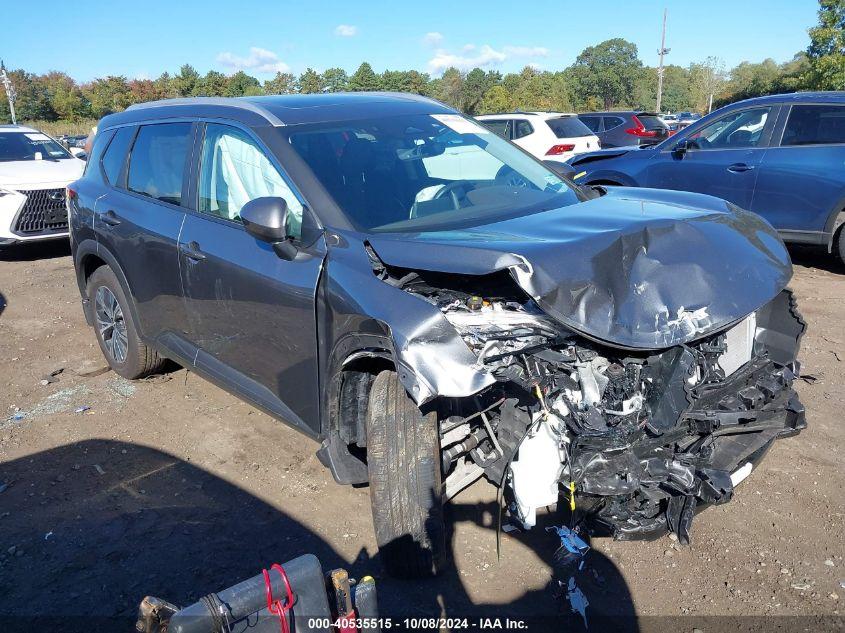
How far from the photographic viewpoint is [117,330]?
5137 mm

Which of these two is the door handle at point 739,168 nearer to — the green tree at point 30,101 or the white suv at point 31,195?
the white suv at point 31,195

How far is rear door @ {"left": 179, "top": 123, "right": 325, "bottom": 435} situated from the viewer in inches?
126

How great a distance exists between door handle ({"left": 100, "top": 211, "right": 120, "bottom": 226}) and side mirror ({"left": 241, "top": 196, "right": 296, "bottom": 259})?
6.26 ft

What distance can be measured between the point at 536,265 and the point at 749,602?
63.4 inches

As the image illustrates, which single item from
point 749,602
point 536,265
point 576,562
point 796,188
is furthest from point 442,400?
point 796,188

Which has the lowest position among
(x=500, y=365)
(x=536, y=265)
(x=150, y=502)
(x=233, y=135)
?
(x=150, y=502)

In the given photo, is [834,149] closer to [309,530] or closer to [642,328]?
[642,328]

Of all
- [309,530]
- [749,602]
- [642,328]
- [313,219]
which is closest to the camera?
[642,328]

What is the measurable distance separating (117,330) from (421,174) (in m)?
2.83

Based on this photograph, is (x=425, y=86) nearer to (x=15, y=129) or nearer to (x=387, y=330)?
(x=15, y=129)

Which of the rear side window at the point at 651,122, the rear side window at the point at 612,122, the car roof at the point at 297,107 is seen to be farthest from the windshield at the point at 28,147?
the rear side window at the point at 651,122

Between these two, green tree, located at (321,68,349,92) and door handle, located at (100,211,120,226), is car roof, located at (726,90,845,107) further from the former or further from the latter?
green tree, located at (321,68,349,92)

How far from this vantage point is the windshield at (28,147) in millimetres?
10492

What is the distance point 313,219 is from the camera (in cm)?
315
